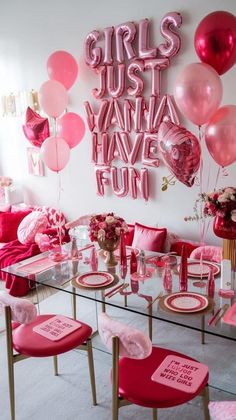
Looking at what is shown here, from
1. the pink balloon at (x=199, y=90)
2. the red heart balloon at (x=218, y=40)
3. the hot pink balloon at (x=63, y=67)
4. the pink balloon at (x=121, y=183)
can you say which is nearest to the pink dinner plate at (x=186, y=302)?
the pink balloon at (x=199, y=90)

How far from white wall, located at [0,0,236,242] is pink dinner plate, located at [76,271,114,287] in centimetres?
138

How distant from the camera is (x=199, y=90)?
2504 millimetres

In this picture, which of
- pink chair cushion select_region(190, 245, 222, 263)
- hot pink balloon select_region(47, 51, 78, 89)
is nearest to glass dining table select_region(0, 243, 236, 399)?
pink chair cushion select_region(190, 245, 222, 263)

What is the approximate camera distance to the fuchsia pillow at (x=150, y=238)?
339 cm

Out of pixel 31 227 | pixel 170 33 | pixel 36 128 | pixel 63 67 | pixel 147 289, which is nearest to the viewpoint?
pixel 147 289

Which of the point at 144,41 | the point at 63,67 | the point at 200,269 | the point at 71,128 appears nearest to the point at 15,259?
the point at 71,128

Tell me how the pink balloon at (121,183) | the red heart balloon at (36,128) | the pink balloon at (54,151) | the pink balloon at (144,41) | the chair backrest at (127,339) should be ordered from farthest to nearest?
the red heart balloon at (36,128)
the pink balloon at (121,183)
the pink balloon at (54,151)
the pink balloon at (144,41)
the chair backrest at (127,339)

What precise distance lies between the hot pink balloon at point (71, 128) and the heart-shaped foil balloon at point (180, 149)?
1083 millimetres

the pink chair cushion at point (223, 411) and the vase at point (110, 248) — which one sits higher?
the vase at point (110, 248)

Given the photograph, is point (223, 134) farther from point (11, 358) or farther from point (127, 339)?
point (11, 358)

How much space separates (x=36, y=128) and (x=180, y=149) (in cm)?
203

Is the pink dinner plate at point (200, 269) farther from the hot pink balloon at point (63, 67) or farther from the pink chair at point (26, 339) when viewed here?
the hot pink balloon at point (63, 67)

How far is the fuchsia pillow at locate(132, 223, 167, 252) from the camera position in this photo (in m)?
3.39

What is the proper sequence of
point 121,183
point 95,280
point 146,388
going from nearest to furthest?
1. point 146,388
2. point 95,280
3. point 121,183
